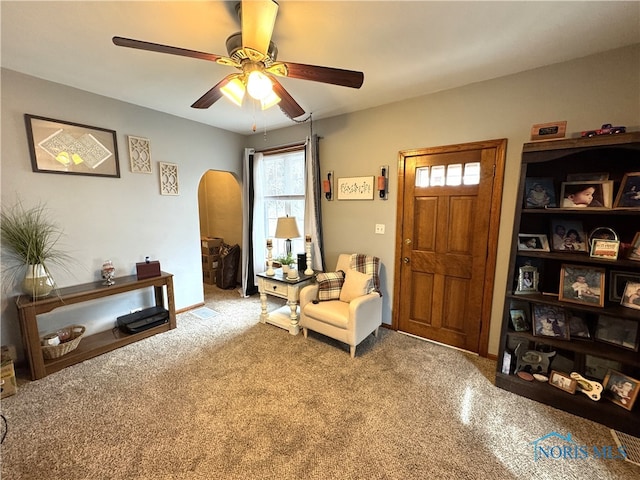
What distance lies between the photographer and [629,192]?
1671 mm

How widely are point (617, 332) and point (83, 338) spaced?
15.2 ft

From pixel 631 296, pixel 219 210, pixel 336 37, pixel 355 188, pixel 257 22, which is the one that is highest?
pixel 336 37

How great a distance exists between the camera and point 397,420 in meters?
1.78

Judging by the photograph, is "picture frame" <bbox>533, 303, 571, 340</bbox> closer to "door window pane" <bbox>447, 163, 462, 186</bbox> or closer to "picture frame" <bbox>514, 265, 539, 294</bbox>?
"picture frame" <bbox>514, 265, 539, 294</bbox>

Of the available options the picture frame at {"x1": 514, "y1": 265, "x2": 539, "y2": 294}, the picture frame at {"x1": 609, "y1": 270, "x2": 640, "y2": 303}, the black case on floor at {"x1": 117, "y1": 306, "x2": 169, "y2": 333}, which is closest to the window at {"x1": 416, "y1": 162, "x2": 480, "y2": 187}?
the picture frame at {"x1": 514, "y1": 265, "x2": 539, "y2": 294}

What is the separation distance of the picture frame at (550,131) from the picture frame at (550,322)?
125 centimetres

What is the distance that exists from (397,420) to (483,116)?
2.58 meters

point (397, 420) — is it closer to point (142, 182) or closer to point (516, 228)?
point (516, 228)

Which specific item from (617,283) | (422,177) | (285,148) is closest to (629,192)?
(617,283)

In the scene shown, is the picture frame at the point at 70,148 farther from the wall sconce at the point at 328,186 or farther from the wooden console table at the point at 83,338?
the wall sconce at the point at 328,186

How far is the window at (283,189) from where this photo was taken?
3.72 m

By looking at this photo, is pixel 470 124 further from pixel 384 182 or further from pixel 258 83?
pixel 258 83

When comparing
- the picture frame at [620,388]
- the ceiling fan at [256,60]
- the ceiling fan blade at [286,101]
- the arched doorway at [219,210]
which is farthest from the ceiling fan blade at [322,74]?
the arched doorway at [219,210]

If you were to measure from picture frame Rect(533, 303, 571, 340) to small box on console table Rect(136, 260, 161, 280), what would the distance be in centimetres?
364
